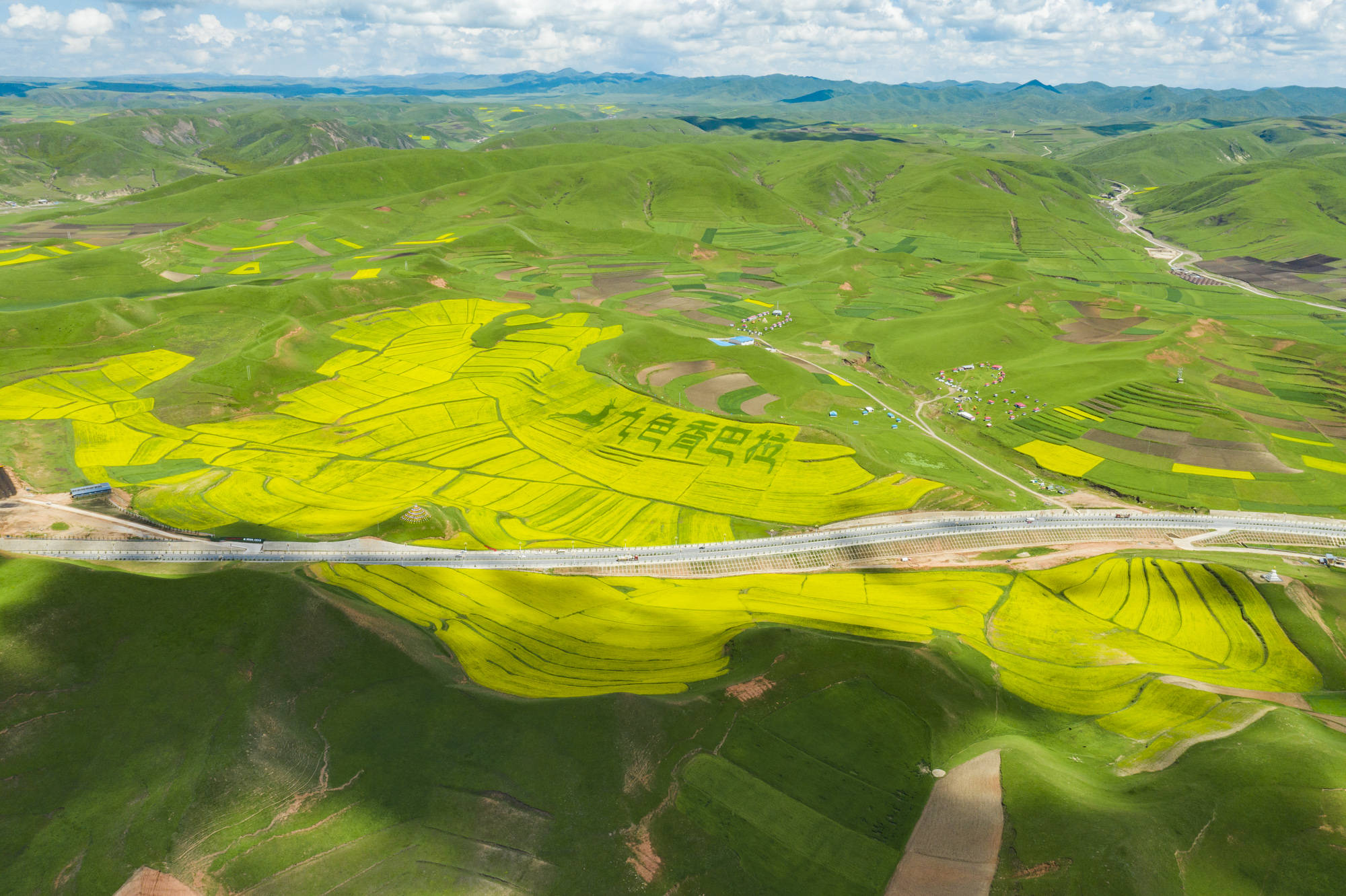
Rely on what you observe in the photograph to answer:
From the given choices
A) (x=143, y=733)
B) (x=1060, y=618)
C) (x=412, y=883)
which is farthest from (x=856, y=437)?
(x=143, y=733)

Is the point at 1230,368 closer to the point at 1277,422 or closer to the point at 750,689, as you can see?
the point at 1277,422

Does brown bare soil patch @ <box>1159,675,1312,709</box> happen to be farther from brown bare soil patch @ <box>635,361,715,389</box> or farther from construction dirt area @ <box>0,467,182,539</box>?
construction dirt area @ <box>0,467,182,539</box>

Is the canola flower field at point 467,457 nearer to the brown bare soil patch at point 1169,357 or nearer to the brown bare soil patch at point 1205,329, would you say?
the brown bare soil patch at point 1169,357

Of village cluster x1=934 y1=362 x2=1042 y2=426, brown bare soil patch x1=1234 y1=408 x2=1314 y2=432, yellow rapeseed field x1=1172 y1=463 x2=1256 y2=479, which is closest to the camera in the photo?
yellow rapeseed field x1=1172 y1=463 x2=1256 y2=479

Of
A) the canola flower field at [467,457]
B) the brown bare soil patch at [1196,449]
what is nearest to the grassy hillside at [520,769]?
the canola flower field at [467,457]

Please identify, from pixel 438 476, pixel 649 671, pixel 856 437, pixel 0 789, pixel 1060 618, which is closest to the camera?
pixel 0 789

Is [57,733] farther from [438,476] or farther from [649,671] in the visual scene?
[438,476]

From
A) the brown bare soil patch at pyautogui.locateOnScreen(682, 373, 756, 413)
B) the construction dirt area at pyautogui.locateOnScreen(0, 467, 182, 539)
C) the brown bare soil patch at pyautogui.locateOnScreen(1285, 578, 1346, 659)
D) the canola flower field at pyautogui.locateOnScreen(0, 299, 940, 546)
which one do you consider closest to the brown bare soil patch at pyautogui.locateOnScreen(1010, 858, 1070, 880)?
the brown bare soil patch at pyautogui.locateOnScreen(1285, 578, 1346, 659)
